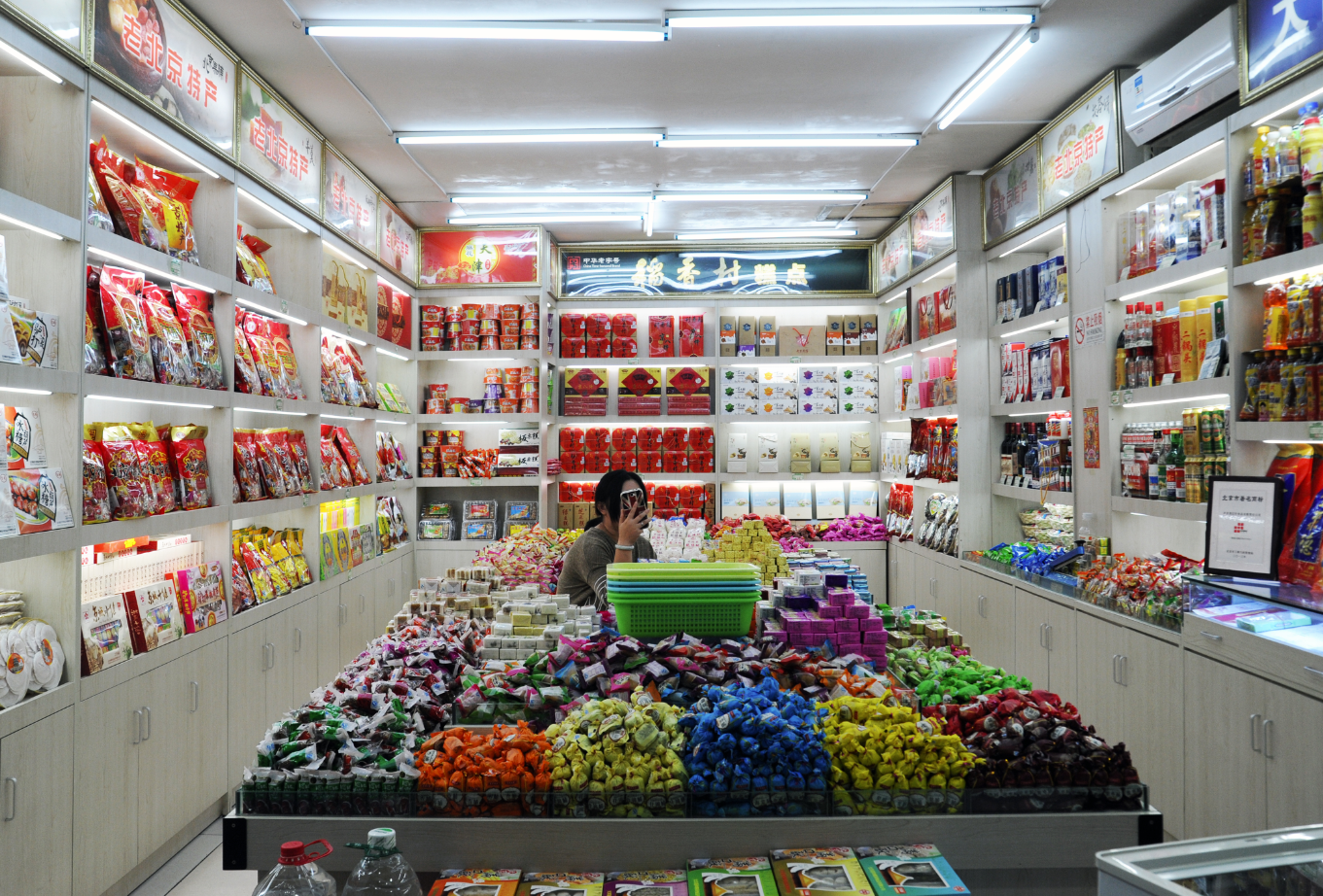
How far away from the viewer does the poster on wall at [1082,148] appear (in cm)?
442

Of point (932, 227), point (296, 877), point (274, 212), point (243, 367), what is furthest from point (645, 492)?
point (932, 227)

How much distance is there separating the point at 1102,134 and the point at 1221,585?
Result: 2.61m

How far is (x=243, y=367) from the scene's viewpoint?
4355 millimetres

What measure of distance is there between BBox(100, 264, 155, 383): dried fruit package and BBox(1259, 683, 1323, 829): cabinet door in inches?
167

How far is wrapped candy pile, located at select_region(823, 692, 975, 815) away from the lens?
199 centimetres

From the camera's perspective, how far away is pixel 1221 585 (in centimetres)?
311

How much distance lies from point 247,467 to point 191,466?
1.73 feet

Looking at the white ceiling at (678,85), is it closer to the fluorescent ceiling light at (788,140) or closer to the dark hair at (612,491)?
the fluorescent ceiling light at (788,140)

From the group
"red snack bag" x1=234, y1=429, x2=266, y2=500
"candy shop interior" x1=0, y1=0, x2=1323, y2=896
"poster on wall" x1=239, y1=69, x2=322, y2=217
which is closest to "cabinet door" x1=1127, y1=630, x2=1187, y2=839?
"candy shop interior" x1=0, y1=0, x2=1323, y2=896

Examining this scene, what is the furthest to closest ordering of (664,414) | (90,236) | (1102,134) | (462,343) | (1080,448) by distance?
1. (664,414)
2. (462,343)
3. (1080,448)
4. (1102,134)
5. (90,236)

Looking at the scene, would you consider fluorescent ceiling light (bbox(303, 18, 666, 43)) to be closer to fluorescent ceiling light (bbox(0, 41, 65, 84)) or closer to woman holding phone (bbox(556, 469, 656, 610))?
fluorescent ceiling light (bbox(0, 41, 65, 84))

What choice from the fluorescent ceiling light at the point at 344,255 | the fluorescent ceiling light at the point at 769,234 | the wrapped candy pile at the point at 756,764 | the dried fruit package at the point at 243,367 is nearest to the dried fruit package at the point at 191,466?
the dried fruit package at the point at 243,367

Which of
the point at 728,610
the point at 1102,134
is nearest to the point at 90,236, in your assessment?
the point at 728,610

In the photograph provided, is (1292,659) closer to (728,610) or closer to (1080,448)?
(728,610)
